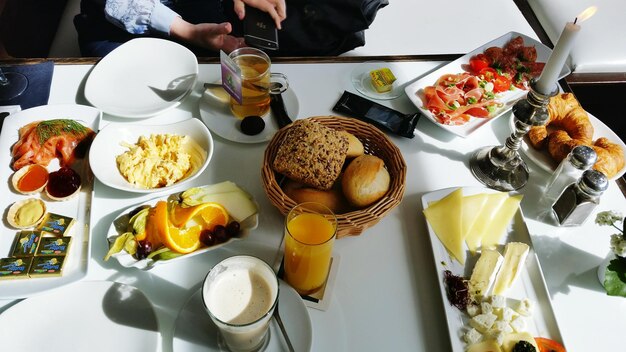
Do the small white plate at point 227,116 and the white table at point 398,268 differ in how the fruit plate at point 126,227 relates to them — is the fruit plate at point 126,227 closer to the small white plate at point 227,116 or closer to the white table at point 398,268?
the white table at point 398,268

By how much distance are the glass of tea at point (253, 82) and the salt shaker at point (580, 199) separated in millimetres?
848

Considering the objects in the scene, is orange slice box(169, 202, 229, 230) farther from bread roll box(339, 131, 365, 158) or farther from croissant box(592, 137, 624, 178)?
croissant box(592, 137, 624, 178)

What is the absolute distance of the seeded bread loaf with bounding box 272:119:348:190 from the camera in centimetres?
104

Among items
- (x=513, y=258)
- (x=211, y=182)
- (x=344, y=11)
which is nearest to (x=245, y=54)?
(x=211, y=182)

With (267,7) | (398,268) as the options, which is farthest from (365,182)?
(267,7)

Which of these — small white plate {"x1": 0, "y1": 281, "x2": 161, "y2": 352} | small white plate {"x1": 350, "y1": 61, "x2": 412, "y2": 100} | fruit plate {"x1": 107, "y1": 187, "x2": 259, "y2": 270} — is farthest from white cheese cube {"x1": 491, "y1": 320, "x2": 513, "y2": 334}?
small white plate {"x1": 350, "y1": 61, "x2": 412, "y2": 100}

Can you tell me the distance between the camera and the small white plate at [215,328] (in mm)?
868

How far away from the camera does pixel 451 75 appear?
150cm

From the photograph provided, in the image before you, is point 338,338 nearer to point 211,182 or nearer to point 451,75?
point 211,182

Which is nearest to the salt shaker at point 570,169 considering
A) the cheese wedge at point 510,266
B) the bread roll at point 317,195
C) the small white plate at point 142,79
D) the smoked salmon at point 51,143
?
the cheese wedge at point 510,266

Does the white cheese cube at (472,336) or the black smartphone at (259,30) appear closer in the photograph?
the white cheese cube at (472,336)

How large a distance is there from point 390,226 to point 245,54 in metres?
0.67

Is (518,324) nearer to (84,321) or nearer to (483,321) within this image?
(483,321)

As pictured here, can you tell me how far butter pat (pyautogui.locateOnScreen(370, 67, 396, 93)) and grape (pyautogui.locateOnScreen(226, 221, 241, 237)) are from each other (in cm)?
70
